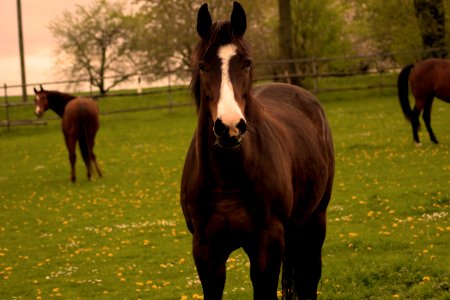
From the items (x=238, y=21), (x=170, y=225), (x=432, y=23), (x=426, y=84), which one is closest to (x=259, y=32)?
(x=432, y=23)

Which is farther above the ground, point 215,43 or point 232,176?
point 215,43

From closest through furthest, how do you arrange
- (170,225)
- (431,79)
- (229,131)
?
(229,131) < (170,225) < (431,79)

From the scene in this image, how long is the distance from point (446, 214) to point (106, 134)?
19.7m

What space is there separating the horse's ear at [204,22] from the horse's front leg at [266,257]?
52.4 inches

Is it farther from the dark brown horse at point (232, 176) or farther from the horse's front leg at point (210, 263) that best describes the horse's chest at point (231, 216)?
the horse's front leg at point (210, 263)

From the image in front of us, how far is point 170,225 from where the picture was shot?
12.3 meters

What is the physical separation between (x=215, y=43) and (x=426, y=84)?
613 inches

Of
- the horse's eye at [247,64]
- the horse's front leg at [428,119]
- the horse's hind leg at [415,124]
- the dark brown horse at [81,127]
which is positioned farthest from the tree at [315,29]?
the horse's eye at [247,64]

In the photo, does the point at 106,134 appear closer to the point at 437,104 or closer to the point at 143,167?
the point at 143,167

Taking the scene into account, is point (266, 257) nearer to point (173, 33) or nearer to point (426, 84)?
point (426, 84)

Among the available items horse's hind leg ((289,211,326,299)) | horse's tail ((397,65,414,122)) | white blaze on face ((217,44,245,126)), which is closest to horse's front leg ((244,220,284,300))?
white blaze on face ((217,44,245,126))

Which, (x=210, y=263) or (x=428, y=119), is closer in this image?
(x=210, y=263)

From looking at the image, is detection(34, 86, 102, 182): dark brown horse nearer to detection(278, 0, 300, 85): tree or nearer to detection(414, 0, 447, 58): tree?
detection(278, 0, 300, 85): tree

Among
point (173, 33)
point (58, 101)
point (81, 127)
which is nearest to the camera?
point (81, 127)
